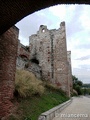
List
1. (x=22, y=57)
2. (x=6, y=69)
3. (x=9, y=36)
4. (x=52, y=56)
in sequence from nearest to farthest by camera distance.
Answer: (x=6, y=69)
(x=9, y=36)
(x=22, y=57)
(x=52, y=56)

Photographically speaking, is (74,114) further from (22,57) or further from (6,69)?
(22,57)

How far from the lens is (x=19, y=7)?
10.1ft

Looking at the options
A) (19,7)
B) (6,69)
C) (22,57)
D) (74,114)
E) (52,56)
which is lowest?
(74,114)

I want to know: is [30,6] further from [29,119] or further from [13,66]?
[29,119]

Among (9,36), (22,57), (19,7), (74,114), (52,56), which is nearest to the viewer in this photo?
(19,7)

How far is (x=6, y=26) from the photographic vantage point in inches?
143

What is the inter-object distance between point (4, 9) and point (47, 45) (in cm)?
1342

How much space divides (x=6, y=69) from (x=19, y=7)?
6.57 feet

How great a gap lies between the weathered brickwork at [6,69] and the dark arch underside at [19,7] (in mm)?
994

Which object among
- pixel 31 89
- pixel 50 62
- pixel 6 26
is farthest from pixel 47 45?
pixel 6 26

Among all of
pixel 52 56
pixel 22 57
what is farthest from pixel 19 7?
pixel 52 56

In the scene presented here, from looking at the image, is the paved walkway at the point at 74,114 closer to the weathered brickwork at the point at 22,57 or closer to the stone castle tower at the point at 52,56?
the weathered brickwork at the point at 22,57

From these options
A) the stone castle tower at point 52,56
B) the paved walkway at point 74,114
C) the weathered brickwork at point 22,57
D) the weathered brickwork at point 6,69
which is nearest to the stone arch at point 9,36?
the weathered brickwork at point 6,69

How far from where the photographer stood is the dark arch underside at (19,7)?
2906 mm
